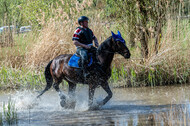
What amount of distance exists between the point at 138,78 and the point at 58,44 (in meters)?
3.06

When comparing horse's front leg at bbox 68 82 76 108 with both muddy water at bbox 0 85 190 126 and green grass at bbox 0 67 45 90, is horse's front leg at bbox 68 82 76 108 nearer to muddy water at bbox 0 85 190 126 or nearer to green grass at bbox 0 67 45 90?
muddy water at bbox 0 85 190 126

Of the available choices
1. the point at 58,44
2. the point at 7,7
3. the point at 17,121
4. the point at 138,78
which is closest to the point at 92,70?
the point at 17,121

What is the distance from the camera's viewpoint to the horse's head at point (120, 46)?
750 centimetres

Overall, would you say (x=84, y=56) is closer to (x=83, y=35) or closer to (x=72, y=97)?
(x=83, y=35)

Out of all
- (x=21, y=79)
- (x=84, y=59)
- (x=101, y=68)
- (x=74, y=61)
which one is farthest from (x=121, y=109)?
(x=21, y=79)

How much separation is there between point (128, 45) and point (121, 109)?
12.2ft

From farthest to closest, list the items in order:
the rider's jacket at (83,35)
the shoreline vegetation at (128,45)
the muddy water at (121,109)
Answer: the shoreline vegetation at (128,45) < the rider's jacket at (83,35) < the muddy water at (121,109)

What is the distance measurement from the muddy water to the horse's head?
135 cm

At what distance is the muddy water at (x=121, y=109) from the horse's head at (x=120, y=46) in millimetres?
1351

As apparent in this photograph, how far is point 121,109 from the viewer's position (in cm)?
770

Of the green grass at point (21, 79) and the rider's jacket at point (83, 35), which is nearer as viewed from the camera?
the rider's jacket at point (83, 35)

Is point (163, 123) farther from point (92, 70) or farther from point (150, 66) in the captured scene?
point (150, 66)

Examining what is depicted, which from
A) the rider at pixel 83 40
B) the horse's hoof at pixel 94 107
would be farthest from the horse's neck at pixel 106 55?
the horse's hoof at pixel 94 107

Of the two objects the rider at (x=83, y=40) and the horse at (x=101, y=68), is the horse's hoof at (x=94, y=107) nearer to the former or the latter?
the horse at (x=101, y=68)
